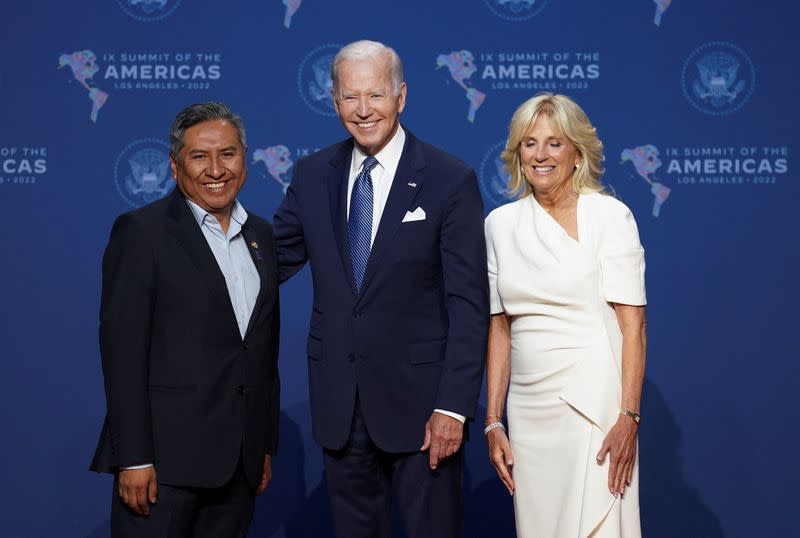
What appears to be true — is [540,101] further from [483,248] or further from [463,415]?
[463,415]

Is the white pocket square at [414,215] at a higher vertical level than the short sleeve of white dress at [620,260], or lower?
higher

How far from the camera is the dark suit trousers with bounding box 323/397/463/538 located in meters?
2.46

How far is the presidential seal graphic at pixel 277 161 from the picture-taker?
13.0 feet

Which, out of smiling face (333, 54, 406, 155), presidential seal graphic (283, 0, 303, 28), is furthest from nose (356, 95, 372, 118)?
presidential seal graphic (283, 0, 303, 28)

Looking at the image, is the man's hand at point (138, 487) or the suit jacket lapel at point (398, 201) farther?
the suit jacket lapel at point (398, 201)

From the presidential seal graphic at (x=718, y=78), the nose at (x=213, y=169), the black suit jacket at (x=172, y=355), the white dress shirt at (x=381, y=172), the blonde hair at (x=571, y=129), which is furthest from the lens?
the presidential seal graphic at (x=718, y=78)

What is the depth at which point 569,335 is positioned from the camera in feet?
8.14

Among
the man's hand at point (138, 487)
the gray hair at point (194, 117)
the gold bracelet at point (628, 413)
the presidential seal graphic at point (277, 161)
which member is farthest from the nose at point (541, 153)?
the presidential seal graphic at point (277, 161)

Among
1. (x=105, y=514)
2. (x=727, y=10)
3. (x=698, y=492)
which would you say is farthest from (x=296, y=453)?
(x=727, y=10)

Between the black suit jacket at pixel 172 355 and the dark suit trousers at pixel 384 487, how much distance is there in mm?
270

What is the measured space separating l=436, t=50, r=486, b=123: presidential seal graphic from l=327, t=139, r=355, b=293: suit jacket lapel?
1435mm

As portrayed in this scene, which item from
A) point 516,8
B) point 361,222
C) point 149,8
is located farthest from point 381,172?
point 149,8

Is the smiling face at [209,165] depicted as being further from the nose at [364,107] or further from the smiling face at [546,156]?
the smiling face at [546,156]

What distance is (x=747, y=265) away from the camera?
3.92 metres
